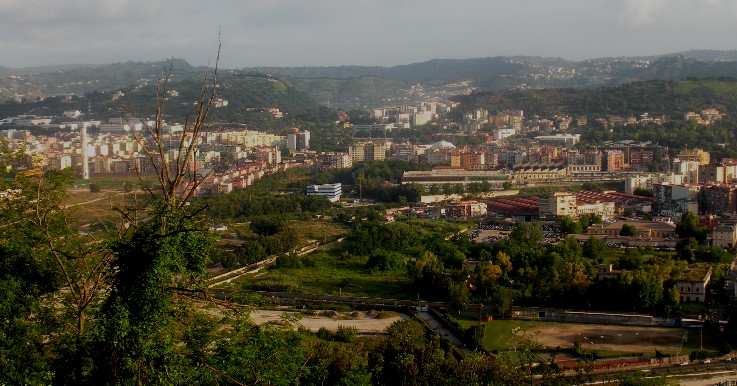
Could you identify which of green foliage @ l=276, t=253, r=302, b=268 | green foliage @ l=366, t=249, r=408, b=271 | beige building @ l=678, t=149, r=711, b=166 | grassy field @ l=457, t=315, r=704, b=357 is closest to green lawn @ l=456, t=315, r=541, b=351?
grassy field @ l=457, t=315, r=704, b=357

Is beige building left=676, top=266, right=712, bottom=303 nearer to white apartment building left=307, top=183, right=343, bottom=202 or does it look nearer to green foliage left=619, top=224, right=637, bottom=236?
green foliage left=619, top=224, right=637, bottom=236

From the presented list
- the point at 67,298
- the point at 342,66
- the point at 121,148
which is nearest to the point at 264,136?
the point at 121,148

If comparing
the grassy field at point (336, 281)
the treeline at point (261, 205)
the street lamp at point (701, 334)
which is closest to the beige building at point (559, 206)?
the treeline at point (261, 205)

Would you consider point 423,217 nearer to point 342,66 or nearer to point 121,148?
point 121,148

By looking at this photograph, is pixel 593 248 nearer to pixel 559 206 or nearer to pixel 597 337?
pixel 597 337

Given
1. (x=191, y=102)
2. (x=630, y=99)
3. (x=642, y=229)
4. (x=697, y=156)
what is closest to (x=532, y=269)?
(x=642, y=229)
